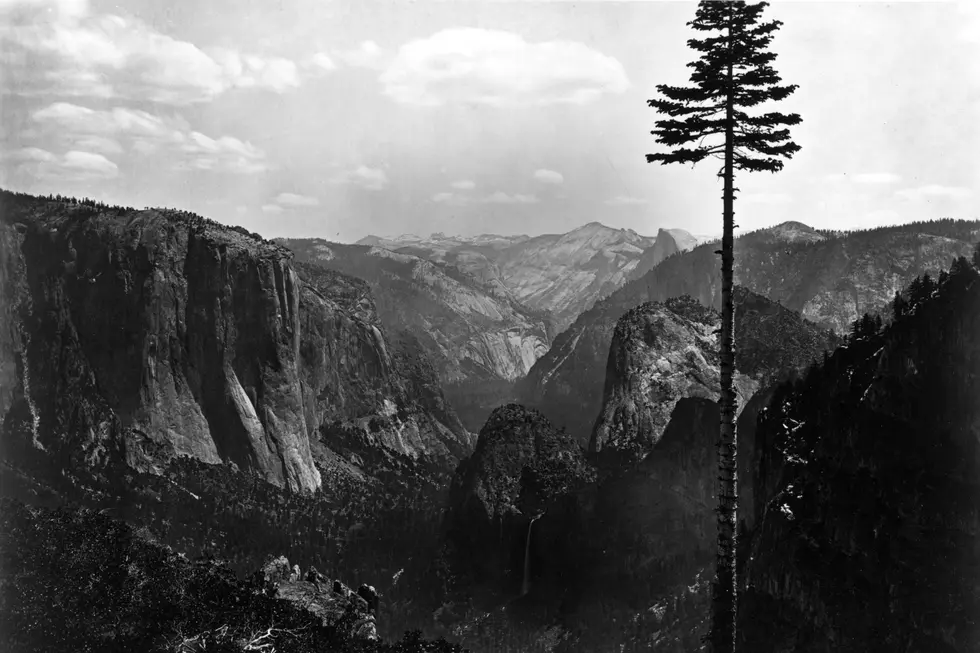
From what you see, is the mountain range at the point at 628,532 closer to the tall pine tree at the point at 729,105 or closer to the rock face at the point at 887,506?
the rock face at the point at 887,506

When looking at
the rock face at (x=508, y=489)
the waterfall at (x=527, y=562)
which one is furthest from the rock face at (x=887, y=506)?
the rock face at (x=508, y=489)

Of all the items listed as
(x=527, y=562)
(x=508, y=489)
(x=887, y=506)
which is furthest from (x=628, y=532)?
(x=887, y=506)

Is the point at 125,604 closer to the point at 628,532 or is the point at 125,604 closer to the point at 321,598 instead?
the point at 321,598

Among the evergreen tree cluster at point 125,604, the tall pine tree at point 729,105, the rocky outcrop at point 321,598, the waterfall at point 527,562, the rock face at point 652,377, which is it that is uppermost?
the tall pine tree at point 729,105

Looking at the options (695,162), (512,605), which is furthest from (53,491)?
(695,162)

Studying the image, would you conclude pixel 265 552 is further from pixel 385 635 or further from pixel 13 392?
pixel 13 392

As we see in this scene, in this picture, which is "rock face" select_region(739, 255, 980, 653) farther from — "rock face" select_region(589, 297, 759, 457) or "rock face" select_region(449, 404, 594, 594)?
"rock face" select_region(589, 297, 759, 457)

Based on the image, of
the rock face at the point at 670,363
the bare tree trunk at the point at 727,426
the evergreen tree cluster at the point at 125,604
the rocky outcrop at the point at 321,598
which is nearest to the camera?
the bare tree trunk at the point at 727,426

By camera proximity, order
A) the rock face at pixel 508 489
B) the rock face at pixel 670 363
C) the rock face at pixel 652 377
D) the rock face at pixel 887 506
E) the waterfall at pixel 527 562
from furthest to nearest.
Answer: the rock face at pixel 652 377 → the rock face at pixel 670 363 → the rock face at pixel 508 489 → the waterfall at pixel 527 562 → the rock face at pixel 887 506

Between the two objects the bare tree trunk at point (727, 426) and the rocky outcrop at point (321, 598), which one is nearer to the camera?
the bare tree trunk at point (727, 426)
